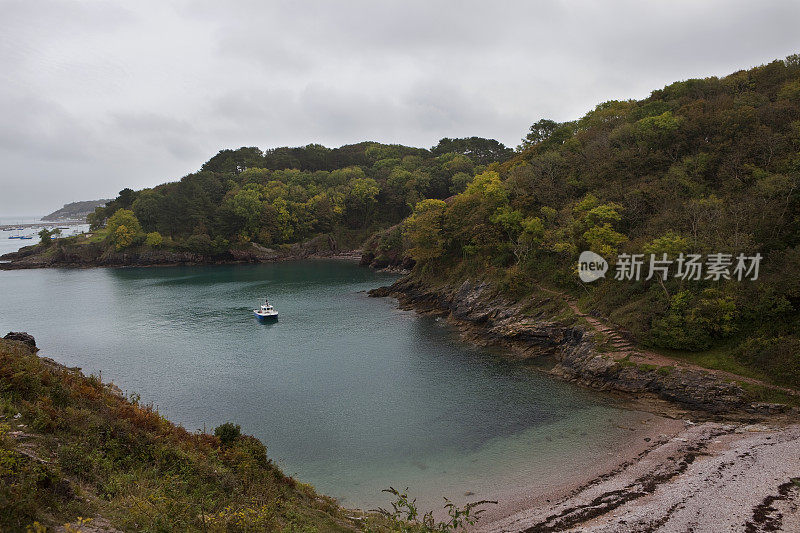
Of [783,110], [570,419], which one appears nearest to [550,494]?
[570,419]

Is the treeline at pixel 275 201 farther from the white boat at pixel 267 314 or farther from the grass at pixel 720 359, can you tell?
the grass at pixel 720 359

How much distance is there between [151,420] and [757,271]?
39730mm

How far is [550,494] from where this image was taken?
21.8 meters

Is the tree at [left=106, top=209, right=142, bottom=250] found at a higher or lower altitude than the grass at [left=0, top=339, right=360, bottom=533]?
higher

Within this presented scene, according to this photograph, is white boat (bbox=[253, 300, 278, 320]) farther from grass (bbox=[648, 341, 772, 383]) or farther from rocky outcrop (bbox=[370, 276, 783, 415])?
grass (bbox=[648, 341, 772, 383])

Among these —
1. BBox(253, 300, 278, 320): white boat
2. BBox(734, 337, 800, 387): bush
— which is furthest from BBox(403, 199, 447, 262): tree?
BBox(734, 337, 800, 387): bush

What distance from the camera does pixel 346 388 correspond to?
119 feet

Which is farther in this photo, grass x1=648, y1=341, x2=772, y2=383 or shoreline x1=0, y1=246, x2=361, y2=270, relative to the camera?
shoreline x1=0, y1=246, x2=361, y2=270

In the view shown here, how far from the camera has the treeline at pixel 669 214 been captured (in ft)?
103

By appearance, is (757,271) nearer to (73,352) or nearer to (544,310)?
(544,310)

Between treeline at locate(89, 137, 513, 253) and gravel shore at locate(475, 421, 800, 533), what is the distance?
9172 cm

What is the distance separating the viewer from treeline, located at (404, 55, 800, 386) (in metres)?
31.5

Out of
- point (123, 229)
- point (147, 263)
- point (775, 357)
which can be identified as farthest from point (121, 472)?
point (123, 229)

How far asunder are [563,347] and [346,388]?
65.2 feet
